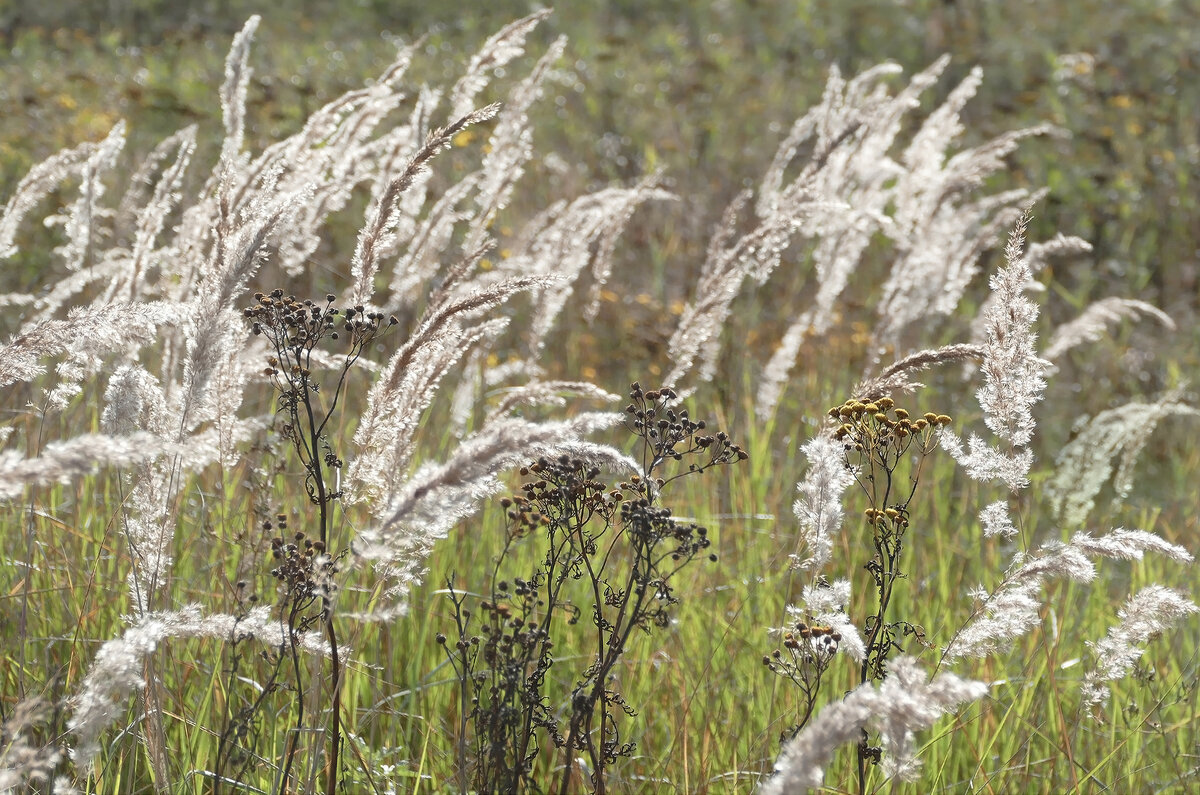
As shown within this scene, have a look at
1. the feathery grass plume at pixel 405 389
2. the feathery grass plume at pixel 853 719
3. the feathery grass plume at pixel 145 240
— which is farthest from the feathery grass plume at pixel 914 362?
the feathery grass plume at pixel 145 240

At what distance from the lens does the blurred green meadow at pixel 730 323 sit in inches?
91.6

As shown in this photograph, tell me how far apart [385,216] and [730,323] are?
12.5ft

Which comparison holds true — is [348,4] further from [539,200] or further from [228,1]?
[539,200]

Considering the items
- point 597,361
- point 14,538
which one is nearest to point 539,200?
point 597,361

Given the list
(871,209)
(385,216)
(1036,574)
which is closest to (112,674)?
(385,216)

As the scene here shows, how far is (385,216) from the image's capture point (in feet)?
6.02

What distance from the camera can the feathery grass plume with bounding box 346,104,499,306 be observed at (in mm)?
1775

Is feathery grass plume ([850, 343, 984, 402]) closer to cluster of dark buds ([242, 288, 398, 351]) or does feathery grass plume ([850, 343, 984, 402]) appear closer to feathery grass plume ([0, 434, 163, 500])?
cluster of dark buds ([242, 288, 398, 351])

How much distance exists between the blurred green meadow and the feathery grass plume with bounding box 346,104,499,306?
50 cm

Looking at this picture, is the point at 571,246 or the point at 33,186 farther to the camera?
the point at 571,246

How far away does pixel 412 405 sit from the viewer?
179cm

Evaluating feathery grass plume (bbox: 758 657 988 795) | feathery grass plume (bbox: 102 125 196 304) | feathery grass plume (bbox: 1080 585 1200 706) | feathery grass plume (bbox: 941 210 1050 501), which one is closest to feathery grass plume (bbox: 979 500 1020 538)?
feathery grass plume (bbox: 941 210 1050 501)

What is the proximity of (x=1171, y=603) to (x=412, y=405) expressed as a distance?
1262mm

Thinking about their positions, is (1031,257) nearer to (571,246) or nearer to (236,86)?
(571,246)
